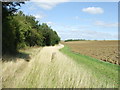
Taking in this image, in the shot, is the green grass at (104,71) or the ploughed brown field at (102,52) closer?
the green grass at (104,71)

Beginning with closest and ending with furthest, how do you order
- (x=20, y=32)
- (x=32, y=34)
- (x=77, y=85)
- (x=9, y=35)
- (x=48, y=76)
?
(x=77, y=85)
(x=48, y=76)
(x=9, y=35)
(x=20, y=32)
(x=32, y=34)

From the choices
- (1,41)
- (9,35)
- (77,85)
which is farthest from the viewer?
(9,35)

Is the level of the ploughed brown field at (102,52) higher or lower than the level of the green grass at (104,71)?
lower

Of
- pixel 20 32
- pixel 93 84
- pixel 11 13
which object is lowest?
pixel 93 84

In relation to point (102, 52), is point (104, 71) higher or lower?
higher

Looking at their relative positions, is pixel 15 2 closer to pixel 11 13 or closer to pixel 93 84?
pixel 11 13

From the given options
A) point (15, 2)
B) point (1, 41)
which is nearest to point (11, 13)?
point (15, 2)

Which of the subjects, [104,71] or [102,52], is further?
[102,52]

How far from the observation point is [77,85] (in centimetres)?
589

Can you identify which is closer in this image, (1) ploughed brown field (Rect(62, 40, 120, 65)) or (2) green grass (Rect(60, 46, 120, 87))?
(2) green grass (Rect(60, 46, 120, 87))

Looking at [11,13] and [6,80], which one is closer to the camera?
[6,80]

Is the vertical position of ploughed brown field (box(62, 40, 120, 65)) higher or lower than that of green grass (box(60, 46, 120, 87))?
lower

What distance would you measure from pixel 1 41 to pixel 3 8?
324 centimetres

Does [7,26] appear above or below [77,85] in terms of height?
above
